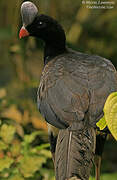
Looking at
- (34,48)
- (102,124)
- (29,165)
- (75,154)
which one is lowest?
(29,165)

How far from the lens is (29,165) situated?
278cm

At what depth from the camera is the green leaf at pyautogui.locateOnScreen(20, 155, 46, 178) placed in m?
2.74

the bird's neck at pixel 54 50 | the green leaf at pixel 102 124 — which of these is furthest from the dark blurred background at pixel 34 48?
the green leaf at pixel 102 124

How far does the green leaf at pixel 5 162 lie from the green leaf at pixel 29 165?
8 centimetres

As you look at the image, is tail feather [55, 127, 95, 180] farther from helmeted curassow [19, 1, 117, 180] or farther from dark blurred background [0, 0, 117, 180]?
dark blurred background [0, 0, 117, 180]

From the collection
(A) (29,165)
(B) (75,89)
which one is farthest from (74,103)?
(A) (29,165)

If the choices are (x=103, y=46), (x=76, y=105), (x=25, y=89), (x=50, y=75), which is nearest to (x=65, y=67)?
(x=50, y=75)

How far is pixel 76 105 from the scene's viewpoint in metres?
2.28

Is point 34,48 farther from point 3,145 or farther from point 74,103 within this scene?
point 74,103

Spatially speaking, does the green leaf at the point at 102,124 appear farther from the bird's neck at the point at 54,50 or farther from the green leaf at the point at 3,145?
the bird's neck at the point at 54,50

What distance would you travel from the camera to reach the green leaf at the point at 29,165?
9.00ft

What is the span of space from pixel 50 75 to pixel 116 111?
4.11 feet

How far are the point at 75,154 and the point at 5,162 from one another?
2.44ft

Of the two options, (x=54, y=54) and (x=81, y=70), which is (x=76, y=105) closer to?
(x=81, y=70)
